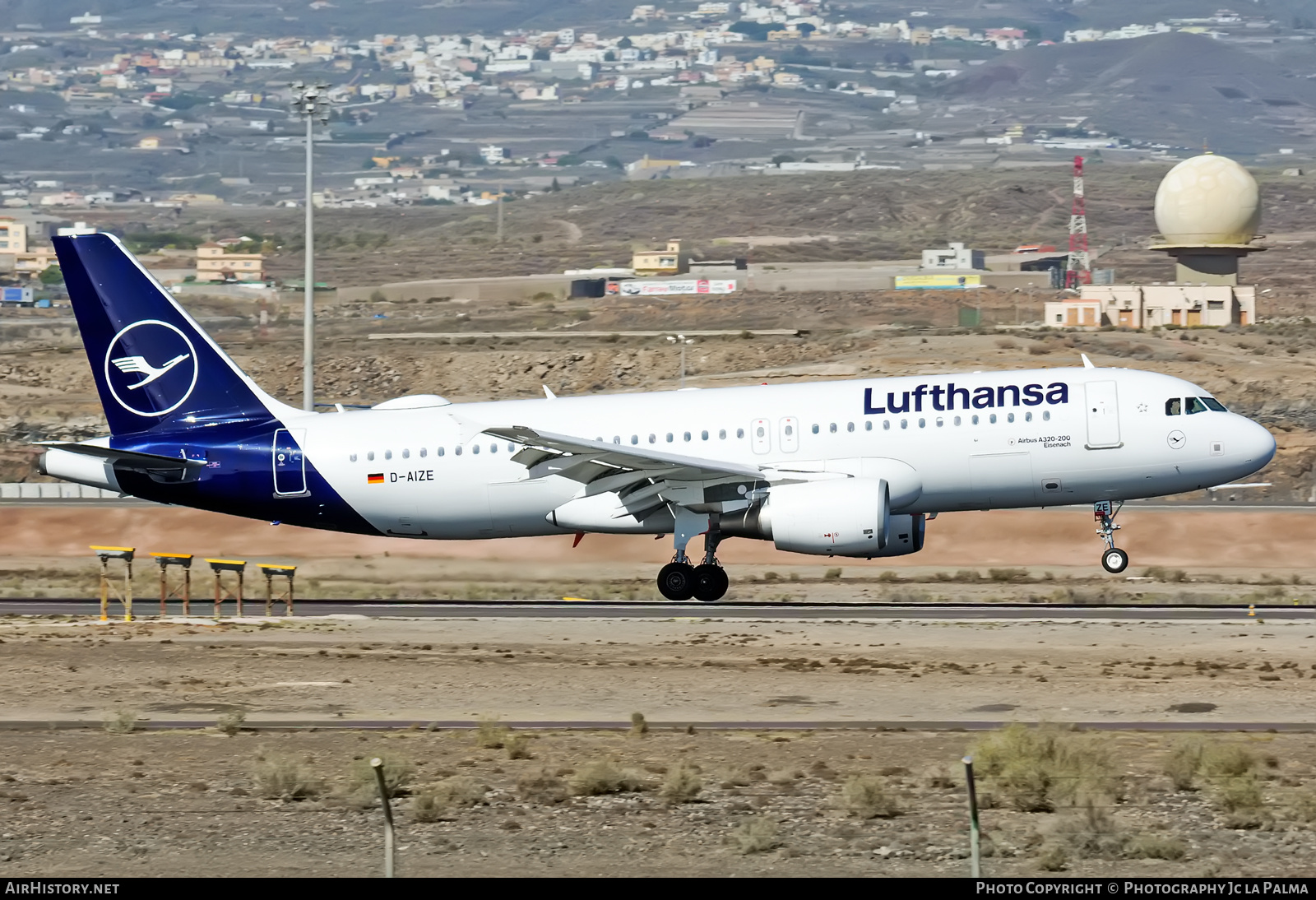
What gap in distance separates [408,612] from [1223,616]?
61.0 feet

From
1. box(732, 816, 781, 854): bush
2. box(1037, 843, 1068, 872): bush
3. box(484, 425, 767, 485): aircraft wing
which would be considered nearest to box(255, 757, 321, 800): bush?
box(732, 816, 781, 854): bush

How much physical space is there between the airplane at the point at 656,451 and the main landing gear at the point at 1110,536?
72 mm

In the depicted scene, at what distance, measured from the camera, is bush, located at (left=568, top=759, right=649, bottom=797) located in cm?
2162

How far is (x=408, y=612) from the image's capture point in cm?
4338

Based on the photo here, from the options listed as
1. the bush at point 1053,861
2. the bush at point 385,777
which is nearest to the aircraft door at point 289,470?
the bush at point 385,777

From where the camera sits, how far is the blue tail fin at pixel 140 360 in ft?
139

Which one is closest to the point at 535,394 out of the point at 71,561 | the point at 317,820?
the point at 71,561

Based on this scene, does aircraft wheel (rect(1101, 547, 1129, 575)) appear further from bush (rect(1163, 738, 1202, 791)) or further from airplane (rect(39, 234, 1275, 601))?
bush (rect(1163, 738, 1202, 791))

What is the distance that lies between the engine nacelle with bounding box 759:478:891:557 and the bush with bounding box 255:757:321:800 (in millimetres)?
17476

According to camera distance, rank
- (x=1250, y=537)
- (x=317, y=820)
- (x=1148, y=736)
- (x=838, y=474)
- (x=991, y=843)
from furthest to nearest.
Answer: (x=1250, y=537) → (x=838, y=474) → (x=1148, y=736) → (x=317, y=820) → (x=991, y=843)

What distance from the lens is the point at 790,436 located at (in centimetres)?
3962

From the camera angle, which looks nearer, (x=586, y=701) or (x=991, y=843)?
(x=991, y=843)

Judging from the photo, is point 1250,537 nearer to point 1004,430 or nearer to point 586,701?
point 1004,430

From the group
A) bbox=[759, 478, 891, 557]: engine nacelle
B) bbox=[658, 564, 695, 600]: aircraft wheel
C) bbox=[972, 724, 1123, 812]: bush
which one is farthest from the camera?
bbox=[658, 564, 695, 600]: aircraft wheel
